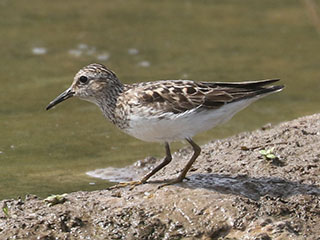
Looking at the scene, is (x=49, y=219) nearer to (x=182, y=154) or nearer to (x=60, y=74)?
(x=182, y=154)

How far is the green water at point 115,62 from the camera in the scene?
918cm

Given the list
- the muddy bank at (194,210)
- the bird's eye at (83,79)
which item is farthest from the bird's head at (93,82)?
the muddy bank at (194,210)

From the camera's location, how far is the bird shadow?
700cm

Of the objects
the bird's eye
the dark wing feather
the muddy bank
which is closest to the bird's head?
the bird's eye

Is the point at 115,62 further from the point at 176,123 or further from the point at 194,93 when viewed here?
the point at 176,123

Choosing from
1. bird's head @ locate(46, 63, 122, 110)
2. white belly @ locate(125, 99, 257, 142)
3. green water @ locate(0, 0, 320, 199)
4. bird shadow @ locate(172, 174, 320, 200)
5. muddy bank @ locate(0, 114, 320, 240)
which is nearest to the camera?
muddy bank @ locate(0, 114, 320, 240)

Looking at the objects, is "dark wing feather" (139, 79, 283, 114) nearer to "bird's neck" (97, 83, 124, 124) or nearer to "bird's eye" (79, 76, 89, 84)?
"bird's neck" (97, 83, 124, 124)

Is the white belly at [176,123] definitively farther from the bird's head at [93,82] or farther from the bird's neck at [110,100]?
the bird's head at [93,82]

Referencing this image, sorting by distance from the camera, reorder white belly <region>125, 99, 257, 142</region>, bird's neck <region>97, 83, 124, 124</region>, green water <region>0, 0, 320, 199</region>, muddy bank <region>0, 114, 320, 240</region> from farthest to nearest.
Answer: green water <region>0, 0, 320, 199</region>, bird's neck <region>97, 83, 124, 124</region>, white belly <region>125, 99, 257, 142</region>, muddy bank <region>0, 114, 320, 240</region>

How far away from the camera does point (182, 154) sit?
9.16 m

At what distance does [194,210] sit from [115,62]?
21.0 ft

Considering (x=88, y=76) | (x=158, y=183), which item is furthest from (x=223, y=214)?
(x=88, y=76)

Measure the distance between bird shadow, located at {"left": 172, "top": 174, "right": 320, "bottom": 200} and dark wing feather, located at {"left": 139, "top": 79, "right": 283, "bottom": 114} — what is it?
724 millimetres

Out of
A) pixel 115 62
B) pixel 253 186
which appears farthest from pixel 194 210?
pixel 115 62
